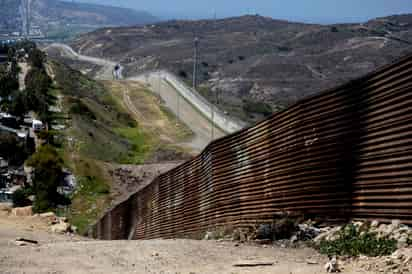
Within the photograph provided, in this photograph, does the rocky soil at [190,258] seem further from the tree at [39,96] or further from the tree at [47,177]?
the tree at [39,96]

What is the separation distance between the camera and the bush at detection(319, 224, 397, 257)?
10.2 metres

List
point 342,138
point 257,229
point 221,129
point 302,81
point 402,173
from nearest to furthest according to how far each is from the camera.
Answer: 1. point 402,173
2. point 342,138
3. point 257,229
4. point 221,129
5. point 302,81

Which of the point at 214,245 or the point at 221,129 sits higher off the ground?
the point at 221,129

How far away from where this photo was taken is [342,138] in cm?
1230

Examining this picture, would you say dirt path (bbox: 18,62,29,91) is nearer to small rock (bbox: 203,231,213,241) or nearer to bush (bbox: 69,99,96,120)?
bush (bbox: 69,99,96,120)

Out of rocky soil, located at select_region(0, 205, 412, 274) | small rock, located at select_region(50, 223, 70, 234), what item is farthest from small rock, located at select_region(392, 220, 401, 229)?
small rock, located at select_region(50, 223, 70, 234)

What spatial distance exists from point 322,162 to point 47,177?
122ft

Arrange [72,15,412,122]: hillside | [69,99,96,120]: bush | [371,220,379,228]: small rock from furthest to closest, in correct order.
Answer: [72,15,412,122]: hillside
[69,99,96,120]: bush
[371,220,379,228]: small rock

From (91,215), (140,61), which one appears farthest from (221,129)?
(140,61)

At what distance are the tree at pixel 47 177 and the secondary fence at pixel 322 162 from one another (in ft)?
83.1

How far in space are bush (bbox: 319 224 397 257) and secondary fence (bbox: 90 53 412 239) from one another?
39 cm

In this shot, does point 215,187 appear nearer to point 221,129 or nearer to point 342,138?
point 342,138

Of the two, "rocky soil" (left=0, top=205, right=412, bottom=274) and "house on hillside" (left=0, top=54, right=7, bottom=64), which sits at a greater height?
"house on hillside" (left=0, top=54, right=7, bottom=64)

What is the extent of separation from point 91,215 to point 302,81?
8437cm
